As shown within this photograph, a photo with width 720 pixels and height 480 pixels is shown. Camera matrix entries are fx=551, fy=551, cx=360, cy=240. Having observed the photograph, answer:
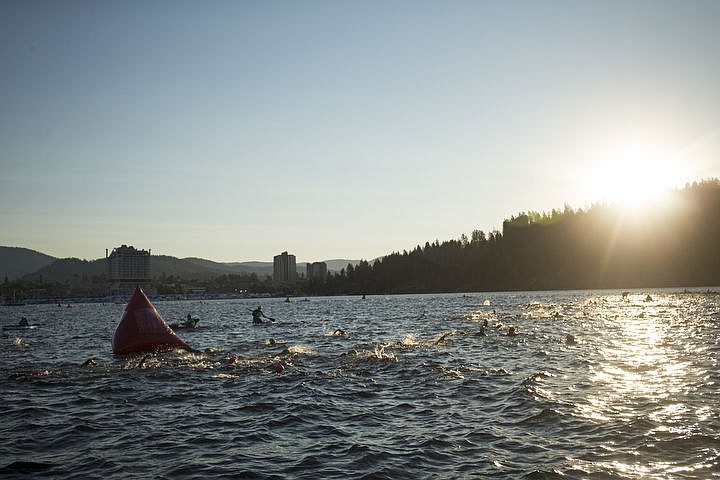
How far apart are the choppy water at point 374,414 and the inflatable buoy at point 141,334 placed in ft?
2.21

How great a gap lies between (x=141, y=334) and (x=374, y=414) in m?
17.1

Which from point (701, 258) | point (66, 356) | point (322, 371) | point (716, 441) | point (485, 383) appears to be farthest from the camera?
point (701, 258)

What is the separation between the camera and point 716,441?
12109 millimetres

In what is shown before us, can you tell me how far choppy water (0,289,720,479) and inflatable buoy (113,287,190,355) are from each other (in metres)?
0.68

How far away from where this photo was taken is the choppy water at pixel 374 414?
11406mm

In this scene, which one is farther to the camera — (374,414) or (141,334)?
(141,334)

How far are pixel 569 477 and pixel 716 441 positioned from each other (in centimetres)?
430

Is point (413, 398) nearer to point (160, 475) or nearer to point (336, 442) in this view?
point (336, 442)

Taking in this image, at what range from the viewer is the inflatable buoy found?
28.3 m

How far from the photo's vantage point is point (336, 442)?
43.3ft

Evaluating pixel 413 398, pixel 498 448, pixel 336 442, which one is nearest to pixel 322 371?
pixel 413 398

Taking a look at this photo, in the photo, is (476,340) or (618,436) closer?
(618,436)

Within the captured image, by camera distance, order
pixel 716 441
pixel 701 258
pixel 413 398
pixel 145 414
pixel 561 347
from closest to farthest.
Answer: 1. pixel 716 441
2. pixel 145 414
3. pixel 413 398
4. pixel 561 347
5. pixel 701 258

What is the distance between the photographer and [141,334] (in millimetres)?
28297
